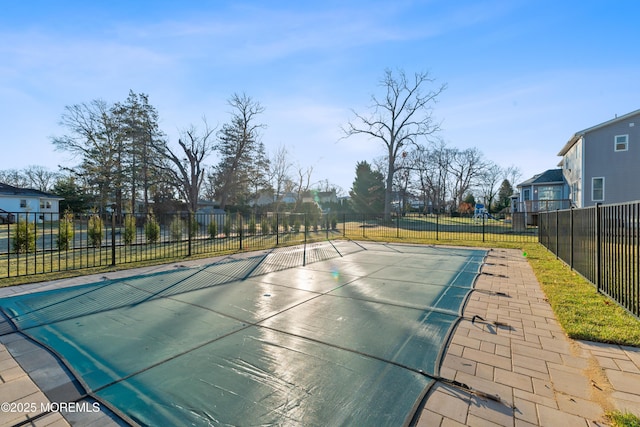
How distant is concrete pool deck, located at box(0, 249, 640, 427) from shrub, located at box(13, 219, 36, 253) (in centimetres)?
638

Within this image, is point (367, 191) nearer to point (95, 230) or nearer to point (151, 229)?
point (151, 229)

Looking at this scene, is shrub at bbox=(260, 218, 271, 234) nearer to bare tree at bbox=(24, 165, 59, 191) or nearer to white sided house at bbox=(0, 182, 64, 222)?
white sided house at bbox=(0, 182, 64, 222)

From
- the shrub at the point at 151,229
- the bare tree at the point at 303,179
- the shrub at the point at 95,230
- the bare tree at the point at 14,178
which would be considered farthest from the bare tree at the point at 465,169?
the bare tree at the point at 14,178

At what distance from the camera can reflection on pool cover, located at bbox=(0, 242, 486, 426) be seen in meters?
1.88

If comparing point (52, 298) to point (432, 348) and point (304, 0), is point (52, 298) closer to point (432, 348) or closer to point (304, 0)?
point (432, 348)

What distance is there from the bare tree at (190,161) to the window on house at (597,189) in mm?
27835

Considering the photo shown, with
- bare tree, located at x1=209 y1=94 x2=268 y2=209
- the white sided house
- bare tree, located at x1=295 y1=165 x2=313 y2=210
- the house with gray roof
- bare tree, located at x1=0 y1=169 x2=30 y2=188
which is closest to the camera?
the house with gray roof

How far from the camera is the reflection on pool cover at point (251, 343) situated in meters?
1.88

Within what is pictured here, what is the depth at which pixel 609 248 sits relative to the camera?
3943 mm

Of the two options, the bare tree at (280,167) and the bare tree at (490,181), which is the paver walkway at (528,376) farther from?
the bare tree at (490,181)

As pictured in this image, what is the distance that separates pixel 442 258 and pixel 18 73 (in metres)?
12.8

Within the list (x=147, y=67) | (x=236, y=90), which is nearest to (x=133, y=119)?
(x=236, y=90)

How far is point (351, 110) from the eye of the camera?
83.7 ft

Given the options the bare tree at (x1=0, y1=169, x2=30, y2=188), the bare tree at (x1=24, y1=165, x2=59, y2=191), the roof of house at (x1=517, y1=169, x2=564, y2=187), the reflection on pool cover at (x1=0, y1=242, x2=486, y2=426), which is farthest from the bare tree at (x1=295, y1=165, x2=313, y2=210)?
the bare tree at (x1=0, y1=169, x2=30, y2=188)
